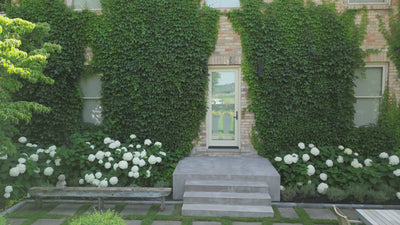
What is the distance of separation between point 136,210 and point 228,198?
1.66 m

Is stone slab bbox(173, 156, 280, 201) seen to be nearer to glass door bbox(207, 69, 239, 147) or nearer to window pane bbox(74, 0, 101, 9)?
glass door bbox(207, 69, 239, 147)

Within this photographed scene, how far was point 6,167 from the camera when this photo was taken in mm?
4789

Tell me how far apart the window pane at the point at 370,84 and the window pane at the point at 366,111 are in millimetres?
198

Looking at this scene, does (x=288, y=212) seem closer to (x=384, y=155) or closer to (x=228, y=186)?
(x=228, y=186)

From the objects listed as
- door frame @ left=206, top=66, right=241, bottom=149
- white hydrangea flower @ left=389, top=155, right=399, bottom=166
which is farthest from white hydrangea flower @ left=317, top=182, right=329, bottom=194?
door frame @ left=206, top=66, right=241, bottom=149

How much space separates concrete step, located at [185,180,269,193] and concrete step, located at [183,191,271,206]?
10 centimetres

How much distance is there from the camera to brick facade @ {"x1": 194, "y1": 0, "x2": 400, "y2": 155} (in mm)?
6086

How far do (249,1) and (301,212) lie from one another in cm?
475

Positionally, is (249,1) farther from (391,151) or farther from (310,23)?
(391,151)

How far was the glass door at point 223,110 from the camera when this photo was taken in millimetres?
6539

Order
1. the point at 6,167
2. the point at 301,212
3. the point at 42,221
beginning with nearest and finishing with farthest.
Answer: the point at 42,221 → the point at 301,212 → the point at 6,167

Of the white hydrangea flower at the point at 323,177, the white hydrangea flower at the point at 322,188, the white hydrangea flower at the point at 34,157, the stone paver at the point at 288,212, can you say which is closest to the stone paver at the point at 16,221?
the white hydrangea flower at the point at 34,157

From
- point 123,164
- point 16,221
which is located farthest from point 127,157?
point 16,221

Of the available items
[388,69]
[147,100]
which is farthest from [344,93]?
[147,100]
